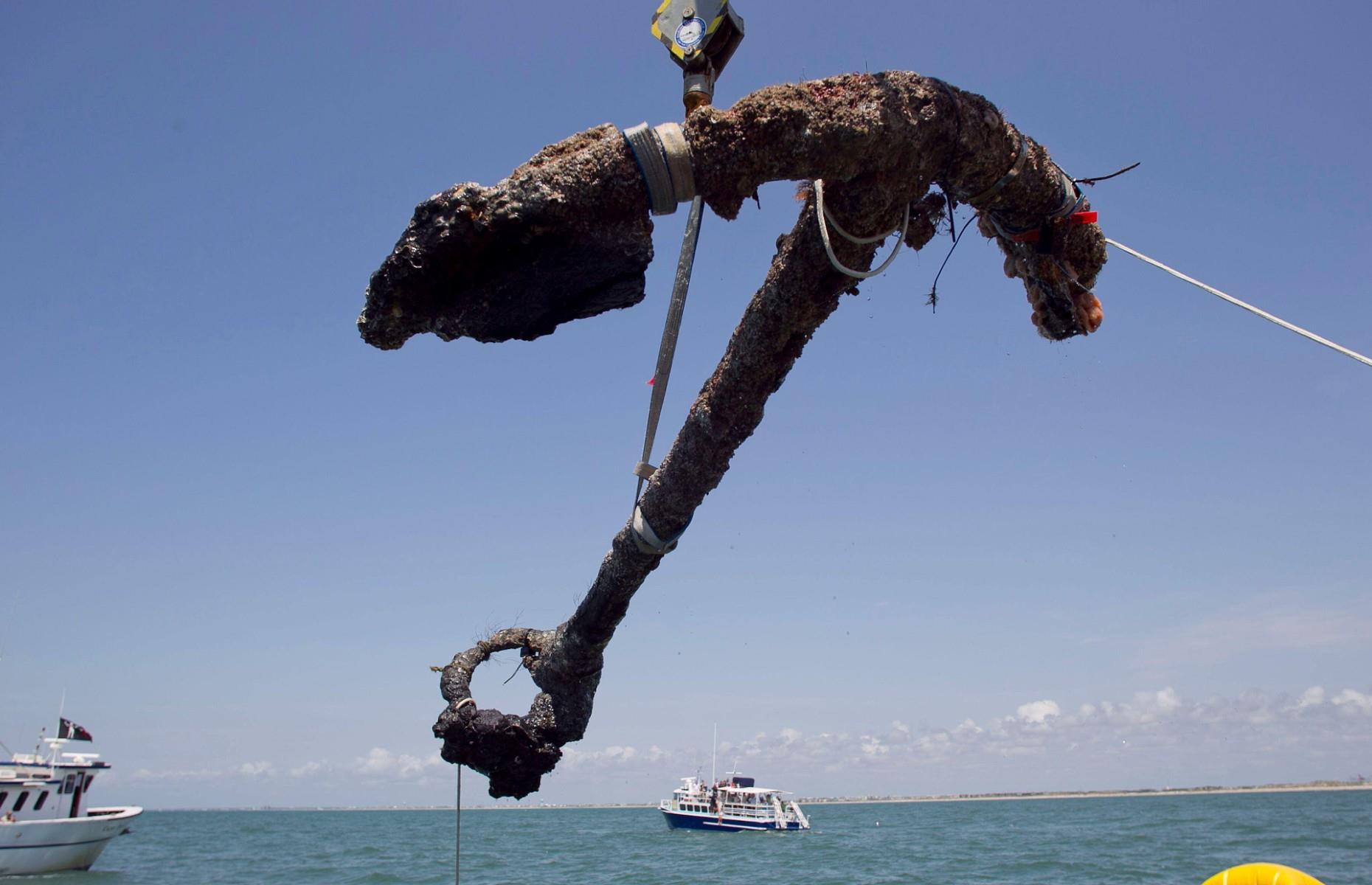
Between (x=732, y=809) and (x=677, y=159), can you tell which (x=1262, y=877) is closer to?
(x=677, y=159)

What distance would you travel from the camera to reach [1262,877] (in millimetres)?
3307

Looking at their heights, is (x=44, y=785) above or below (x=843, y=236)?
below

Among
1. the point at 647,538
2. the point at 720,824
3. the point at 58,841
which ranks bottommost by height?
the point at 720,824

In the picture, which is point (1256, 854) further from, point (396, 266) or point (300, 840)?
point (300, 840)

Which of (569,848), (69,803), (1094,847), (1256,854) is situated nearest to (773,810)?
(569,848)

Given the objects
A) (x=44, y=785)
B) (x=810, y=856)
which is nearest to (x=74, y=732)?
(x=44, y=785)

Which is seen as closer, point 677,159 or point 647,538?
point 677,159

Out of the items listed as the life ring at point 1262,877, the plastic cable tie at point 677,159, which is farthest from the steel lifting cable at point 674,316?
the life ring at point 1262,877

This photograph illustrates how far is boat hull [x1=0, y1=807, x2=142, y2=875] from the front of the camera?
27.1 m

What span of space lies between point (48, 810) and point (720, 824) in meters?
34.0

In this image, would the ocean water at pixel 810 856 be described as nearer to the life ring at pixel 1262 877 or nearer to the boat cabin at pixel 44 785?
the boat cabin at pixel 44 785

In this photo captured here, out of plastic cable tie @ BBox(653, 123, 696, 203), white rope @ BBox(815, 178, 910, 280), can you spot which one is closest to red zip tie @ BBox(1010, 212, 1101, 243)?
white rope @ BBox(815, 178, 910, 280)

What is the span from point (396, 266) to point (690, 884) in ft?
91.1

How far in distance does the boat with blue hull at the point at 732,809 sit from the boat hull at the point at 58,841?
1204 inches
